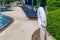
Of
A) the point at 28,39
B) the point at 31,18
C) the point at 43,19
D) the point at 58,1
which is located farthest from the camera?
the point at 31,18

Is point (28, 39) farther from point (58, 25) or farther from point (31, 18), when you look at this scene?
point (31, 18)

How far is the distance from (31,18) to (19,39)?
769cm

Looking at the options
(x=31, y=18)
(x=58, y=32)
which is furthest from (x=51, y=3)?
(x=31, y=18)

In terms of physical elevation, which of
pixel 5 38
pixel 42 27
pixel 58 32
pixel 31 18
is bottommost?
pixel 31 18

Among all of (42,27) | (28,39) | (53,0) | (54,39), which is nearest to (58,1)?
(53,0)

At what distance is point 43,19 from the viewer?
3975mm

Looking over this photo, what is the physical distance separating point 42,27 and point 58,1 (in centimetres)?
587

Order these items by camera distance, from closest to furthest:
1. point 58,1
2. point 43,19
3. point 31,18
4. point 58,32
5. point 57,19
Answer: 1. point 43,19
2. point 58,32
3. point 57,19
4. point 58,1
5. point 31,18

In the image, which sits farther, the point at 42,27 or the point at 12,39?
the point at 12,39

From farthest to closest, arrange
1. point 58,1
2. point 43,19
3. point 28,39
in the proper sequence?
point 58,1 → point 28,39 → point 43,19

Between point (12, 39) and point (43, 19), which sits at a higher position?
point (43, 19)

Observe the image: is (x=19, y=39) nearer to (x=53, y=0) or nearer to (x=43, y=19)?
(x=53, y=0)

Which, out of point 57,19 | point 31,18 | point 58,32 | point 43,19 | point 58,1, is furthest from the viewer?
point 31,18

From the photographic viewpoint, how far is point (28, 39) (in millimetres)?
8609
